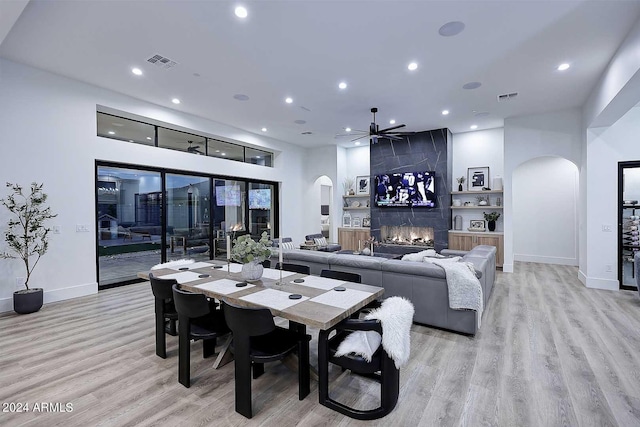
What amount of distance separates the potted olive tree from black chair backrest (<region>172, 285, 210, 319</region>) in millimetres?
3453

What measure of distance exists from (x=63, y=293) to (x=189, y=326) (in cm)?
382

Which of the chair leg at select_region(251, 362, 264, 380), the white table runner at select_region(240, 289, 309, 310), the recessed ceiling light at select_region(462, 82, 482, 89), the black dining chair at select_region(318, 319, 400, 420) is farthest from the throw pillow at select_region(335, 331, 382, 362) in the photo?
the recessed ceiling light at select_region(462, 82, 482, 89)

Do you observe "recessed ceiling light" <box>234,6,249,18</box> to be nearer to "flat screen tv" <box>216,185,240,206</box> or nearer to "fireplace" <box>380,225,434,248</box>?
"flat screen tv" <box>216,185,240,206</box>

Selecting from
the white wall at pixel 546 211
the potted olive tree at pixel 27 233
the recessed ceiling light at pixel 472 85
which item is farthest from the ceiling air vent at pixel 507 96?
the potted olive tree at pixel 27 233

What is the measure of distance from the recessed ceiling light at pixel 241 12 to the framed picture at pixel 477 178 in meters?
7.02

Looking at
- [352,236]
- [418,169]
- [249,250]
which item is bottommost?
[352,236]

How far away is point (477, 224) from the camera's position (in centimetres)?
798

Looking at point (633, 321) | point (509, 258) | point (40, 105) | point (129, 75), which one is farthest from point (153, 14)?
point (509, 258)

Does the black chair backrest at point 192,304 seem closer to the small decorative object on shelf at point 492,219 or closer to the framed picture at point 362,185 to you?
the small decorative object on shelf at point 492,219

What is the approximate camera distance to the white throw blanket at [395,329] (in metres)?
2.05

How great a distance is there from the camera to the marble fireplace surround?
26.1 feet

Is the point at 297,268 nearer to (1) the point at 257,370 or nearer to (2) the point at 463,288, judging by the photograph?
(1) the point at 257,370

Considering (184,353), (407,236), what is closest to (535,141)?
(407,236)

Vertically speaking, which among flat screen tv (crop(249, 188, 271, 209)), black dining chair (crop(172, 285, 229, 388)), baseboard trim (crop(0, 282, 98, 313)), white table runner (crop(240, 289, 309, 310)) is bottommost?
baseboard trim (crop(0, 282, 98, 313))
